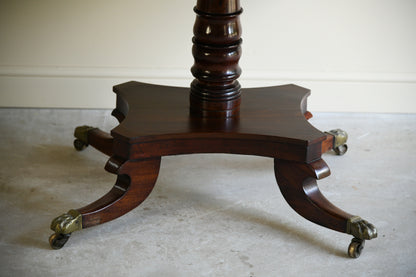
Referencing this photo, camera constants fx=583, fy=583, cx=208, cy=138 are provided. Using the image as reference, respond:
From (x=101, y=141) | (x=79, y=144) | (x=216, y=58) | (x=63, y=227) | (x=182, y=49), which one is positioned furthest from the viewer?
(x=182, y=49)

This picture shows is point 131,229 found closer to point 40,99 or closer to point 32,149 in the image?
point 32,149

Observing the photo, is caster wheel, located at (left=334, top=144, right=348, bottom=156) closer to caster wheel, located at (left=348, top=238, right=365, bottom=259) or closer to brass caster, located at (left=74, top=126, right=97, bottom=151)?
caster wheel, located at (left=348, top=238, right=365, bottom=259)

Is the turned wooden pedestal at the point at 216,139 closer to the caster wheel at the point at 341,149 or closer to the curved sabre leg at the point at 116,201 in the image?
the curved sabre leg at the point at 116,201

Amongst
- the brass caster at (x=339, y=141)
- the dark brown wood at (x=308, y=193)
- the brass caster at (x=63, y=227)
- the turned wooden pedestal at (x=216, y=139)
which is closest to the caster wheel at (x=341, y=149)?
the brass caster at (x=339, y=141)

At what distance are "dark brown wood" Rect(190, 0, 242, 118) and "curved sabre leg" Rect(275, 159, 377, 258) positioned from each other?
17 cm

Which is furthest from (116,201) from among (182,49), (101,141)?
(182,49)

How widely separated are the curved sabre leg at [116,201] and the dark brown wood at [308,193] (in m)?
0.25

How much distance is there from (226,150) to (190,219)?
0.16 meters

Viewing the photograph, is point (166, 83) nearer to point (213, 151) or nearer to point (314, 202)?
point (213, 151)

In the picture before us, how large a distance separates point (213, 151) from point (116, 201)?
20cm

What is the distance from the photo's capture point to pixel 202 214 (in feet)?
3.81

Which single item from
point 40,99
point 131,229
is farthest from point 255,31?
point 131,229

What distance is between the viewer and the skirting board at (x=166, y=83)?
1.65m

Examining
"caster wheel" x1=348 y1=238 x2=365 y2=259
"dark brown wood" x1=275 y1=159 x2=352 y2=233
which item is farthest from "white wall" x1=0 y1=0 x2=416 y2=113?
"caster wheel" x1=348 y1=238 x2=365 y2=259
